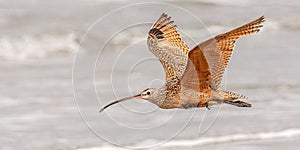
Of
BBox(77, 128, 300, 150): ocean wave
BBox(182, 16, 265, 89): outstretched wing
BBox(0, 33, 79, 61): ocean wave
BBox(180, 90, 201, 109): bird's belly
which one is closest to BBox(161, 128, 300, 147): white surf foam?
BBox(77, 128, 300, 150): ocean wave

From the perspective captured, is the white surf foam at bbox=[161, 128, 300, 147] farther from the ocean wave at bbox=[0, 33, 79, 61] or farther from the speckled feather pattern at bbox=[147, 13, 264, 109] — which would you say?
the ocean wave at bbox=[0, 33, 79, 61]

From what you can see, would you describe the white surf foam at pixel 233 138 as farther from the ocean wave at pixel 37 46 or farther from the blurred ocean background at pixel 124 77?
the ocean wave at pixel 37 46

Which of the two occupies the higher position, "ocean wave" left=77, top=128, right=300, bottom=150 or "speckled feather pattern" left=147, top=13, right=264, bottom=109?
"speckled feather pattern" left=147, top=13, right=264, bottom=109

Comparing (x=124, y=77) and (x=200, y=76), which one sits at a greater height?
(x=124, y=77)

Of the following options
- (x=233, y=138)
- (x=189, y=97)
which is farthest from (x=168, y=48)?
(x=233, y=138)

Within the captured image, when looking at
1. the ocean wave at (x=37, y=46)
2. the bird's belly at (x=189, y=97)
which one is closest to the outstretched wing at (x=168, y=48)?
the bird's belly at (x=189, y=97)

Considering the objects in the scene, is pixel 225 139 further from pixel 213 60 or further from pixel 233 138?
pixel 213 60

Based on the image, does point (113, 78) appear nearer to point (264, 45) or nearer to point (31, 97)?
point (31, 97)

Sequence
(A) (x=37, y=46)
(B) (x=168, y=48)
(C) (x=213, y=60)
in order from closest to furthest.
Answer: (C) (x=213, y=60) < (B) (x=168, y=48) < (A) (x=37, y=46)
